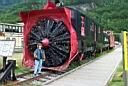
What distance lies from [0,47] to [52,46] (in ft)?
15.2

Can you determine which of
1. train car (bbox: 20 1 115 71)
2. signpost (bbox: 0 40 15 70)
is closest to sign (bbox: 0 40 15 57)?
signpost (bbox: 0 40 15 70)

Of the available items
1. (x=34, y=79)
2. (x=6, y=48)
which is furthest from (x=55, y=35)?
(x=6, y=48)

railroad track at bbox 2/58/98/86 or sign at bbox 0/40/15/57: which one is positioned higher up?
sign at bbox 0/40/15/57

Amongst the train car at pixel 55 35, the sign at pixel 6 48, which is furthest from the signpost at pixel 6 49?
the train car at pixel 55 35

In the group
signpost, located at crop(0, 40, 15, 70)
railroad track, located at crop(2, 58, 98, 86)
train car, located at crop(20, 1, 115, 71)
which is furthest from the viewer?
train car, located at crop(20, 1, 115, 71)

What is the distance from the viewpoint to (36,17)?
1920cm

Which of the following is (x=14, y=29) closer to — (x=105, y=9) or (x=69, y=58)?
(x=69, y=58)

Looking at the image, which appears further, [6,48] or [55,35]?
[55,35]

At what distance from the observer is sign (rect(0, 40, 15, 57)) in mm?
14078

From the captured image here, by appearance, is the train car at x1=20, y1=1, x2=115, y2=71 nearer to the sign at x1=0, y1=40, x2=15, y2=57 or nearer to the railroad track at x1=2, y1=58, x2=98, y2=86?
the railroad track at x1=2, y1=58, x2=98, y2=86

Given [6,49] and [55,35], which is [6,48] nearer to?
[6,49]

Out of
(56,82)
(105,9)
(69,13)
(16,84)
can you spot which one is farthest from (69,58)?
(105,9)

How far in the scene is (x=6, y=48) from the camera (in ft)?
46.8

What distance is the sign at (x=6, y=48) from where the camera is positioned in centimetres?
1408
